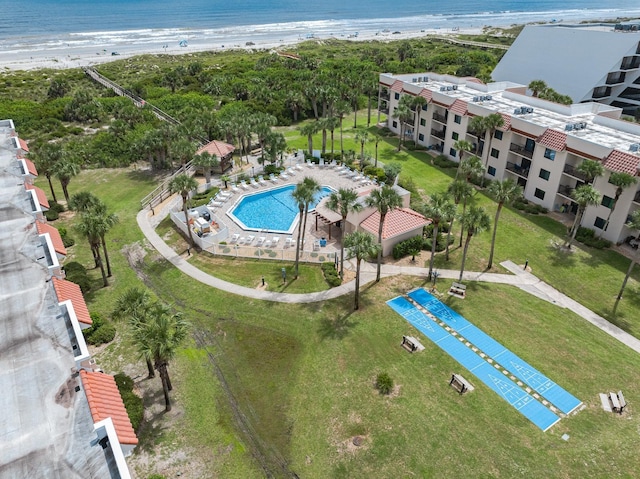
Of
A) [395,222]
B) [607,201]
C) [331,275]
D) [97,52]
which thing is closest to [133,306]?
[331,275]

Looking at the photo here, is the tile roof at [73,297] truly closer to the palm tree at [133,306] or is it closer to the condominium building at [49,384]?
the condominium building at [49,384]

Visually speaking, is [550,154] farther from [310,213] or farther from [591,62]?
[591,62]

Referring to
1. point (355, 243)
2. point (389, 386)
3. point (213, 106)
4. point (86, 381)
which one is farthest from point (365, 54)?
→ point (86, 381)

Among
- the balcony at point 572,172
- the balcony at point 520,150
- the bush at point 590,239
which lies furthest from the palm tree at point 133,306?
the balcony at point 520,150

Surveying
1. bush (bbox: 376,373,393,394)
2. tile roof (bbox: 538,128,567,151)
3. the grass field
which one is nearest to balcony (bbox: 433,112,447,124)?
tile roof (bbox: 538,128,567,151)

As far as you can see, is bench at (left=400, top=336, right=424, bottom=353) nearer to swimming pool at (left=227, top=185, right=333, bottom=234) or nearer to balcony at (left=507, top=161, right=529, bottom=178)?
swimming pool at (left=227, top=185, right=333, bottom=234)

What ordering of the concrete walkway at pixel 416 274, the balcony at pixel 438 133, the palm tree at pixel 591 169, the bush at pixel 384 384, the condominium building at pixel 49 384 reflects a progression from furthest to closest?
the balcony at pixel 438 133, the palm tree at pixel 591 169, the concrete walkway at pixel 416 274, the bush at pixel 384 384, the condominium building at pixel 49 384
